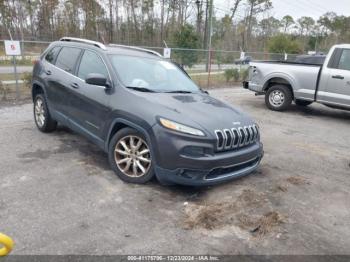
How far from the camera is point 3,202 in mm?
3518

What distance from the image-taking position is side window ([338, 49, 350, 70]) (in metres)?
8.37

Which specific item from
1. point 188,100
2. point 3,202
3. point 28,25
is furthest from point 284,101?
point 28,25

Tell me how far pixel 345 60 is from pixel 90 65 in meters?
6.70

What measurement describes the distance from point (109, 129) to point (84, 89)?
849 mm

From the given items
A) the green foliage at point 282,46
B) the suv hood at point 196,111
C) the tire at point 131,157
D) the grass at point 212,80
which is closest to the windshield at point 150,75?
the suv hood at point 196,111

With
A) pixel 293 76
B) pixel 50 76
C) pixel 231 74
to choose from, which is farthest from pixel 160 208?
pixel 231 74

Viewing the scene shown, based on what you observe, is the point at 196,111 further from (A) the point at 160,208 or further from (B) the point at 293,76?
(B) the point at 293,76

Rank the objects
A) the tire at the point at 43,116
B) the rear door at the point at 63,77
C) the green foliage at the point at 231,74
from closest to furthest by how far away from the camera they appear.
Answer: the rear door at the point at 63,77 < the tire at the point at 43,116 < the green foliage at the point at 231,74

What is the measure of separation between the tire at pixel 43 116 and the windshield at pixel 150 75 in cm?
197

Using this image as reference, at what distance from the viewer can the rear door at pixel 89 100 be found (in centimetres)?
441

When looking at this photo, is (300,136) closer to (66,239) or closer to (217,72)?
(66,239)

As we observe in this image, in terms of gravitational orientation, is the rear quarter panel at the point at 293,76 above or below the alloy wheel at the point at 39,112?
above

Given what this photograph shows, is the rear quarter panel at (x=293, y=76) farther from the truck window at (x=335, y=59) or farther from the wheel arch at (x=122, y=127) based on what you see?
the wheel arch at (x=122, y=127)

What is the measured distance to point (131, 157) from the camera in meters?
4.06
